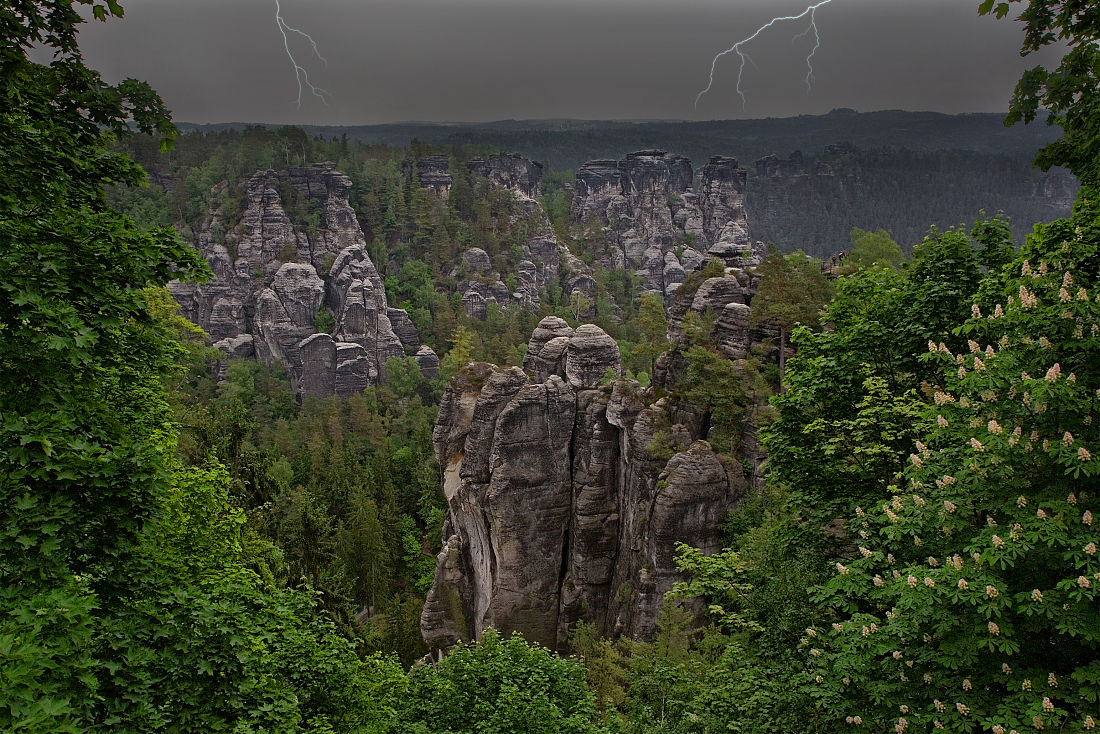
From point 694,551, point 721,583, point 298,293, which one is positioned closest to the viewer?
point 721,583

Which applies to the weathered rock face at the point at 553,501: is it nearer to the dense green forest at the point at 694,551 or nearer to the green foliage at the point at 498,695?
the dense green forest at the point at 694,551

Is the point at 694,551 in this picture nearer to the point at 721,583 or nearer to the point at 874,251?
the point at 721,583

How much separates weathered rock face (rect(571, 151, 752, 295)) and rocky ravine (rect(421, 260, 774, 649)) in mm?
96173

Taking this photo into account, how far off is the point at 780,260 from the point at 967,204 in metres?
136

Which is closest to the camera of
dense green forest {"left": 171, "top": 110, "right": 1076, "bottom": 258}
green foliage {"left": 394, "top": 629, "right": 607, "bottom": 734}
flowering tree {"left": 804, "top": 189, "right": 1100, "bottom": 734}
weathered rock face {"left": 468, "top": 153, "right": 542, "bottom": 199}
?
flowering tree {"left": 804, "top": 189, "right": 1100, "bottom": 734}

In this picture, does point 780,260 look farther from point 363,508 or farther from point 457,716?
point 363,508

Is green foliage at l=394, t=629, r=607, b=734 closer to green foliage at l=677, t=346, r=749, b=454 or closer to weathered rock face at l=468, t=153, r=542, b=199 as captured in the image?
green foliage at l=677, t=346, r=749, b=454

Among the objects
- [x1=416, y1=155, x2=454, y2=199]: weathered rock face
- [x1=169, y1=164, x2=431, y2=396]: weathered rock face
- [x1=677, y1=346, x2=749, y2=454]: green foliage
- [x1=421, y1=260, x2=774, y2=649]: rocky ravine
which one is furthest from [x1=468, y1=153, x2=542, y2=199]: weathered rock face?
[x1=677, y1=346, x2=749, y2=454]: green foliage

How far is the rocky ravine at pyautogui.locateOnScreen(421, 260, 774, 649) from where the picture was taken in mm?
26625

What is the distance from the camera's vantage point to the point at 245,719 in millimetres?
7957

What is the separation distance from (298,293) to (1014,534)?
3414 inches

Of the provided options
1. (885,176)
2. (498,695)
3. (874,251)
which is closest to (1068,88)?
(498,695)

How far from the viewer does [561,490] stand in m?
29.5

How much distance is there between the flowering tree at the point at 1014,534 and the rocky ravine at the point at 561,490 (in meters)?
16.9
